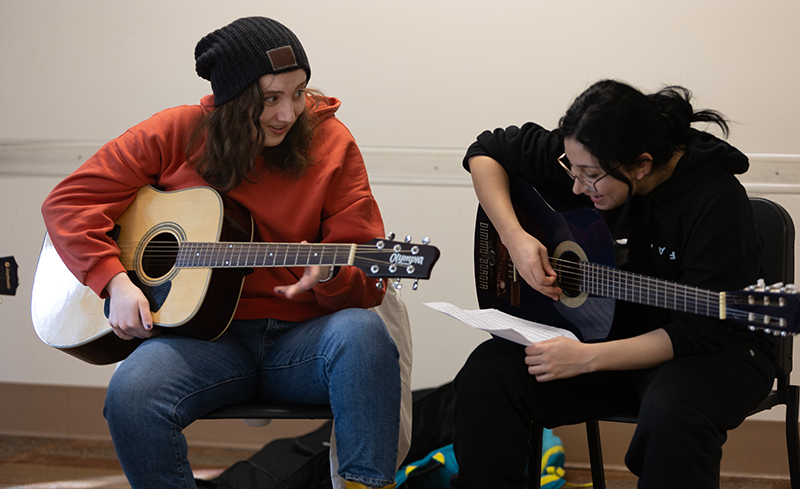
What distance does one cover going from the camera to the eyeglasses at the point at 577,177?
4.28 ft

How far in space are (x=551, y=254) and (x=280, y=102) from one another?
2.41 feet

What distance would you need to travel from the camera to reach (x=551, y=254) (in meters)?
1.49

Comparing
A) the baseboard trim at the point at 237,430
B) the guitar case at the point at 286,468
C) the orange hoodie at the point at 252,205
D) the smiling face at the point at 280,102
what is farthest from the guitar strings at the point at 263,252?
the baseboard trim at the point at 237,430

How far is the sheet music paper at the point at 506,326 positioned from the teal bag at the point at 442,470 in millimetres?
703

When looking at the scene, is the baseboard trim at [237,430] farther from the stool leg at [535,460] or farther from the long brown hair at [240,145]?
the long brown hair at [240,145]

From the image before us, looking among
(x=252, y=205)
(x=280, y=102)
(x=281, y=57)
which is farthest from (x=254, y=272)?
(x=281, y=57)

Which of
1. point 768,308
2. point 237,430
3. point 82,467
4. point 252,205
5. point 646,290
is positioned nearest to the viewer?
point 768,308

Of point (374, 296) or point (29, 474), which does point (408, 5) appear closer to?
point (374, 296)

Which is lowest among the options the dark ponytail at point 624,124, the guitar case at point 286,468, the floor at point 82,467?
the floor at point 82,467

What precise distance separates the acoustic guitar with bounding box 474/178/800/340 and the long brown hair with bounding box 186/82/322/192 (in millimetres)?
504

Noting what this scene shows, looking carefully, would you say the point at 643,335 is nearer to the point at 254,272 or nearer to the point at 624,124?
the point at 624,124

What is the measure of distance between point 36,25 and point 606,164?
239cm

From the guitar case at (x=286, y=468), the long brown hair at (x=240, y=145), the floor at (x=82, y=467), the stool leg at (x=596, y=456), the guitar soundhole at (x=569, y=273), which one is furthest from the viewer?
the floor at (x=82, y=467)

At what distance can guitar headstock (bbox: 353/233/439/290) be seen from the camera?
121cm
